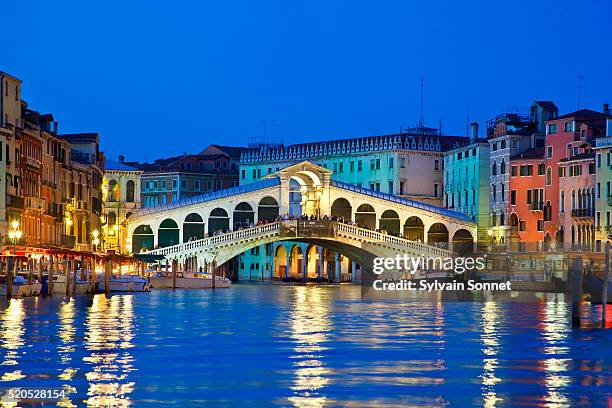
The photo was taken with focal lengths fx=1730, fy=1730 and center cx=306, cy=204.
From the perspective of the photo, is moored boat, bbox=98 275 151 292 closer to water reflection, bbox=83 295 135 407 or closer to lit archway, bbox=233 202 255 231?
water reflection, bbox=83 295 135 407

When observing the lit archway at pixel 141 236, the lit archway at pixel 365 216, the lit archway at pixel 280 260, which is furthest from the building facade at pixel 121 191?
the lit archway at pixel 365 216

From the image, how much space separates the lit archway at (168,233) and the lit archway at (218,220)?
1.65m

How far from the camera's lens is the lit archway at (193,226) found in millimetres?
82562

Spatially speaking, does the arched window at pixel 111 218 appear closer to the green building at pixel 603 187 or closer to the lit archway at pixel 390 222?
the lit archway at pixel 390 222

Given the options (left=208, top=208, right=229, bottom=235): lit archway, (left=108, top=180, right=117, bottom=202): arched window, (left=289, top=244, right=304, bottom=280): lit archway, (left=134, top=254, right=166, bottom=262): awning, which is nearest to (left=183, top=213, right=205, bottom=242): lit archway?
(left=208, top=208, right=229, bottom=235): lit archway

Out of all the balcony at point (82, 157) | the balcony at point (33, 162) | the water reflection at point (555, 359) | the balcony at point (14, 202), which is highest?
the balcony at point (82, 157)

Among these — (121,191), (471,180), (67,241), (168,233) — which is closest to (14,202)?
(67,241)

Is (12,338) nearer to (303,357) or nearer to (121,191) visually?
(303,357)

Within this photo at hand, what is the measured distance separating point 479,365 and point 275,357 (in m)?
3.49

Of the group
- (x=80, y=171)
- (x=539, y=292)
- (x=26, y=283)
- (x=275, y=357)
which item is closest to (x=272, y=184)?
(x=80, y=171)

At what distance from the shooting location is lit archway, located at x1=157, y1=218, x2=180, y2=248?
3219 inches

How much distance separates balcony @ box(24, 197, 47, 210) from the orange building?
2363cm

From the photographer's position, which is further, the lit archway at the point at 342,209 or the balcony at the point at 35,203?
the lit archway at the point at 342,209

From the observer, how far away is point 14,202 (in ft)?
192
